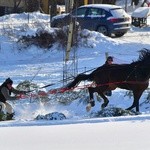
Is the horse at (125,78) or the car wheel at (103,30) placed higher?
the horse at (125,78)

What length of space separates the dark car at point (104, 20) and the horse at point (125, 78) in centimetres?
1552

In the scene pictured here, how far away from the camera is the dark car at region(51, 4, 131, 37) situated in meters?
27.1

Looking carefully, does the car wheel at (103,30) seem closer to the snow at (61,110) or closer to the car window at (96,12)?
the car window at (96,12)

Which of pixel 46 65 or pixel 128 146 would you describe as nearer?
pixel 128 146

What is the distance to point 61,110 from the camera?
39.2 ft

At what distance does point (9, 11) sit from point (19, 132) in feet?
142

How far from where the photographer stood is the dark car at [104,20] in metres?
27.1

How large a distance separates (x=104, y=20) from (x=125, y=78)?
53.0ft

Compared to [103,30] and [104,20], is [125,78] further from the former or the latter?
[103,30]

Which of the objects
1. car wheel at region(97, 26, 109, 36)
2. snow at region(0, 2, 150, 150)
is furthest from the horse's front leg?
car wheel at region(97, 26, 109, 36)

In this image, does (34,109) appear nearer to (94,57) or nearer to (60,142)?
(60,142)

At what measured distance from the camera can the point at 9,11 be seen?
48.9m

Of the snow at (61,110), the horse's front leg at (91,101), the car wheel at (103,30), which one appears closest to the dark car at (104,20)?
the car wheel at (103,30)

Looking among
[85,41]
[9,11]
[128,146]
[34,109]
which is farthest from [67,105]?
[9,11]
